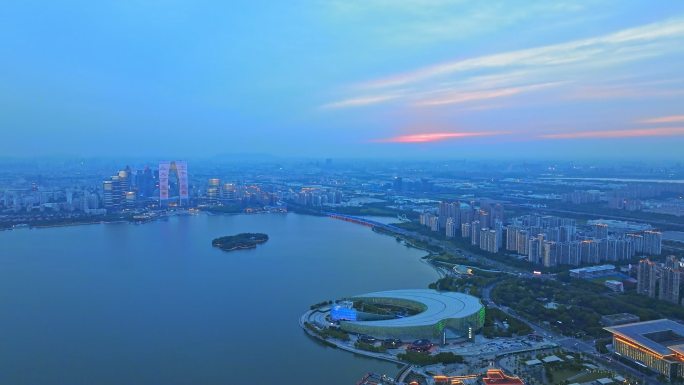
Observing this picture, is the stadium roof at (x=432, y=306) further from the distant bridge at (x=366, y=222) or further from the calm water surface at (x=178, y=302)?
the distant bridge at (x=366, y=222)

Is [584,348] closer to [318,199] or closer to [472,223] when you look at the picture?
[472,223]

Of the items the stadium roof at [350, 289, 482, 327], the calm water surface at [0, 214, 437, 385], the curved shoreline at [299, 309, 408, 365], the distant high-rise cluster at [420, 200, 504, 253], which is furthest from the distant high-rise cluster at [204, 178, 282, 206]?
the curved shoreline at [299, 309, 408, 365]

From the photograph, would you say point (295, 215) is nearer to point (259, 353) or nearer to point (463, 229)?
point (463, 229)

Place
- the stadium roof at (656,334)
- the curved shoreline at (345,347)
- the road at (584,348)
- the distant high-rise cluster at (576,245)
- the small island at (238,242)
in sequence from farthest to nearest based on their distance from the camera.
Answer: the small island at (238,242) → the distant high-rise cluster at (576,245) → the curved shoreline at (345,347) → the stadium roof at (656,334) → the road at (584,348)

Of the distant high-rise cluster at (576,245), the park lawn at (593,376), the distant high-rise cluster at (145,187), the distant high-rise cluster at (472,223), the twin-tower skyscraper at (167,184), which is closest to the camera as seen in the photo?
the park lawn at (593,376)

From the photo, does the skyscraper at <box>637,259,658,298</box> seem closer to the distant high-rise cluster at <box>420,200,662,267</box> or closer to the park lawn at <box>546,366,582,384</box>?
the distant high-rise cluster at <box>420,200,662,267</box>

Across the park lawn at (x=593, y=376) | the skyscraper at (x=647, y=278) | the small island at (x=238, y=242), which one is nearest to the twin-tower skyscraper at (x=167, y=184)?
the small island at (x=238, y=242)
